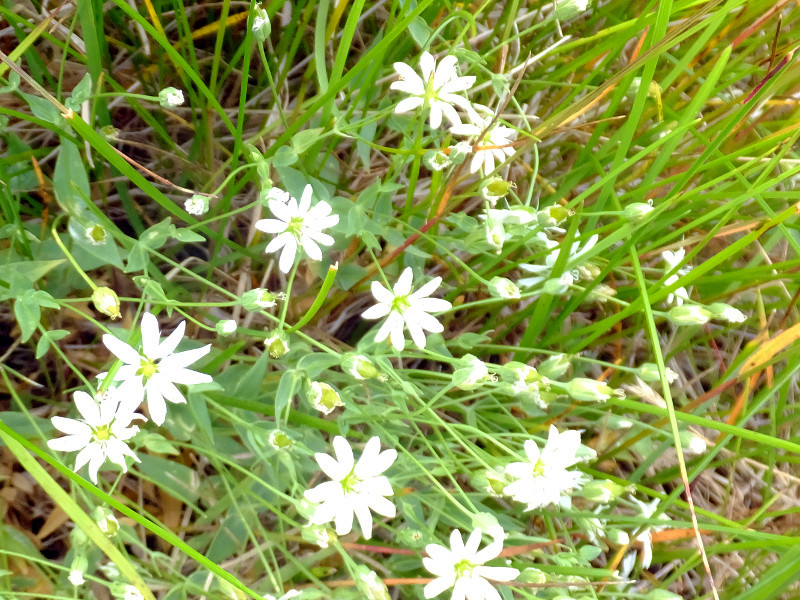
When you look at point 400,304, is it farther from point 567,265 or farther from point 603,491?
point 603,491

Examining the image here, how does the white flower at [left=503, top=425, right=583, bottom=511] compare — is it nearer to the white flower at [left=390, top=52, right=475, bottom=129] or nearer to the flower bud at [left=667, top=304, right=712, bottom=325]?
the flower bud at [left=667, top=304, right=712, bottom=325]

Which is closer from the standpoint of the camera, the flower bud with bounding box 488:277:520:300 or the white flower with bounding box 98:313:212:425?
the white flower with bounding box 98:313:212:425

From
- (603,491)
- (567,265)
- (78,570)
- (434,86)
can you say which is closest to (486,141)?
(434,86)

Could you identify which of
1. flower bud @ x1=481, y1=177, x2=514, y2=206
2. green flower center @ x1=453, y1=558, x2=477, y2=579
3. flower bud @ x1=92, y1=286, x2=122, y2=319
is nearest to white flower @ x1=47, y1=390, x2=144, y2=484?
flower bud @ x1=92, y1=286, x2=122, y2=319

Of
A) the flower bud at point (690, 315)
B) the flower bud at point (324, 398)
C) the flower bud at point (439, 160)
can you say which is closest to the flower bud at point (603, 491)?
the flower bud at point (690, 315)

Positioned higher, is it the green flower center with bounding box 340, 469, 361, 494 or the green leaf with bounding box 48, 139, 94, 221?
the green leaf with bounding box 48, 139, 94, 221

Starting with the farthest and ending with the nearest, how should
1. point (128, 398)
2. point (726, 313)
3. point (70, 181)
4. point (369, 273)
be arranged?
point (369, 273) → point (726, 313) → point (70, 181) → point (128, 398)
